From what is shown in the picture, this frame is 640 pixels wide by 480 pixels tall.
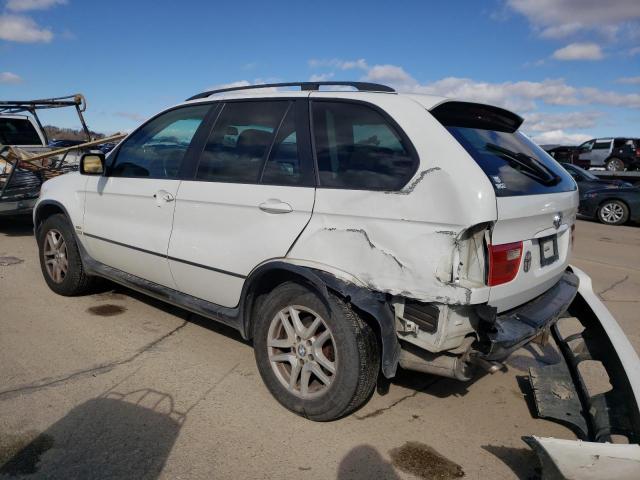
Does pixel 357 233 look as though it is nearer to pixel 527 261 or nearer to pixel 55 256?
pixel 527 261

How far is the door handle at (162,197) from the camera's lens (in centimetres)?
371

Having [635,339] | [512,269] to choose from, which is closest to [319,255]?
[512,269]

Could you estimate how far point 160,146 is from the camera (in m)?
4.04

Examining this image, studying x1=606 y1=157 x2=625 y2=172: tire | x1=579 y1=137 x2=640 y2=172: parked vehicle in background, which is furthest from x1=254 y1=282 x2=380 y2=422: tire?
x1=606 y1=157 x2=625 y2=172: tire

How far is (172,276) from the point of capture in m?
3.77

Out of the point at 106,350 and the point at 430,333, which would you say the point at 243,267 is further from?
the point at 106,350

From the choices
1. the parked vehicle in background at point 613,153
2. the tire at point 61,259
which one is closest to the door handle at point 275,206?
the tire at point 61,259

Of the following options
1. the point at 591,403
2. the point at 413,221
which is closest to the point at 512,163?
the point at 413,221

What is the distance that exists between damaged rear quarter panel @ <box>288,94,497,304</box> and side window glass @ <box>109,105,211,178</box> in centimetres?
141

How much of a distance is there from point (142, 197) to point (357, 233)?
2.00m

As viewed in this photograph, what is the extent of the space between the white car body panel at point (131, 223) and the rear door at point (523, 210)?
215 cm

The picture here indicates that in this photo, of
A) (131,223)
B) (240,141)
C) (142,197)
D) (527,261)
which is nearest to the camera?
(527,261)

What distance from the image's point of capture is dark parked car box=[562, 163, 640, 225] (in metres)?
13.1

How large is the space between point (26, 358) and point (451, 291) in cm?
308
